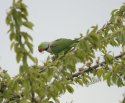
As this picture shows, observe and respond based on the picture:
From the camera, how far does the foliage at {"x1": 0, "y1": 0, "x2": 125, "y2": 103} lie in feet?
7.96

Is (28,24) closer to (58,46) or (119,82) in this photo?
(119,82)

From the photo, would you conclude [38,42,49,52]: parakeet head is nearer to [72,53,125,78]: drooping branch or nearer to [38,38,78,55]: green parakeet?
[38,38,78,55]: green parakeet

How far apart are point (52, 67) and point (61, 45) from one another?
1.58 meters

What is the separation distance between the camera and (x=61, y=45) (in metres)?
4.92

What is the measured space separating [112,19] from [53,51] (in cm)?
102

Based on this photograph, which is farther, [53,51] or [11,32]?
[53,51]

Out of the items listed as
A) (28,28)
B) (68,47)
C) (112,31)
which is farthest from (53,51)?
(28,28)

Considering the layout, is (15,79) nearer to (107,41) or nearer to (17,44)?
(17,44)

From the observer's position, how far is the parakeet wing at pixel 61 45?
15.7ft

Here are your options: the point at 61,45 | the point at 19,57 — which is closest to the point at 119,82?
the point at 61,45

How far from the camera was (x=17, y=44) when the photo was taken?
2.42 meters

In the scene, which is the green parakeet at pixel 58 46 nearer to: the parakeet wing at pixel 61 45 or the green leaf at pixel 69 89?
the parakeet wing at pixel 61 45

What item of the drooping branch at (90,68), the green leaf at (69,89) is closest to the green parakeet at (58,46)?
the drooping branch at (90,68)

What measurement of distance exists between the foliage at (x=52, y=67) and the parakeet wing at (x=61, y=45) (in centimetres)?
53
